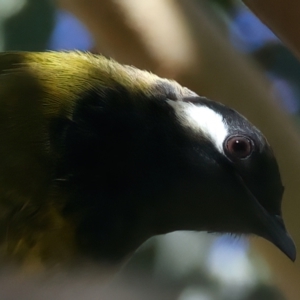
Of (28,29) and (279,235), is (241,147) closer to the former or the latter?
(279,235)

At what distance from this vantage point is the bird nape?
474 mm

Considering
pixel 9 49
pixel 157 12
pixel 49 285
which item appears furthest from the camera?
pixel 157 12

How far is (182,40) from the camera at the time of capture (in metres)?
0.68

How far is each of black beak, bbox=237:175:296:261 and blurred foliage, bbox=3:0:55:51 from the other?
256 mm

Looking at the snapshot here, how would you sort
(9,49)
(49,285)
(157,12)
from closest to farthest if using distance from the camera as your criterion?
(49,285) < (9,49) < (157,12)

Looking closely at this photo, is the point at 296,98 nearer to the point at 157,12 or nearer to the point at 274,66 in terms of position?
the point at 274,66

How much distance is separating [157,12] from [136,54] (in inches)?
2.8

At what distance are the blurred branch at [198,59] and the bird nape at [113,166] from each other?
45 mm

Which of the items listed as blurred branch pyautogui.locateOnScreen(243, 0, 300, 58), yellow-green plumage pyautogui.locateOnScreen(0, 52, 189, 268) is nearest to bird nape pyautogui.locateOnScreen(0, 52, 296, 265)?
yellow-green plumage pyautogui.locateOnScreen(0, 52, 189, 268)

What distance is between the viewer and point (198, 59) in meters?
0.68

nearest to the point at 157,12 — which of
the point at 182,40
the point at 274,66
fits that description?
the point at 182,40

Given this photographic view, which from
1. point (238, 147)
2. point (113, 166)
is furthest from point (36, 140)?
point (238, 147)

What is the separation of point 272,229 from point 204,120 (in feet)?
0.42

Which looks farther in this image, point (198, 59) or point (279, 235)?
point (198, 59)
